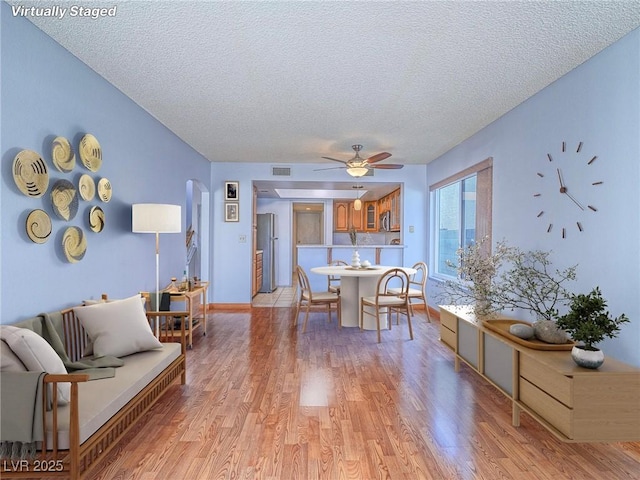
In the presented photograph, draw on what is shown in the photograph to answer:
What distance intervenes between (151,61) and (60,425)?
236 cm

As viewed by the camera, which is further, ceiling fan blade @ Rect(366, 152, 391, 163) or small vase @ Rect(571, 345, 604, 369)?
ceiling fan blade @ Rect(366, 152, 391, 163)

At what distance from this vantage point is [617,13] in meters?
2.12

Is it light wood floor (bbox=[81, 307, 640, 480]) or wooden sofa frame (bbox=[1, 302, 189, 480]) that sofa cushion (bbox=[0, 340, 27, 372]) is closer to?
wooden sofa frame (bbox=[1, 302, 189, 480])

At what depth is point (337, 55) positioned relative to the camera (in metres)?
2.59

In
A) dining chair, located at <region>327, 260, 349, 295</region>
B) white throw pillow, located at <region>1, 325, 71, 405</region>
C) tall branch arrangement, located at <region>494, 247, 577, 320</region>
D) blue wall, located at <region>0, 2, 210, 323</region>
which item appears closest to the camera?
white throw pillow, located at <region>1, 325, 71, 405</region>

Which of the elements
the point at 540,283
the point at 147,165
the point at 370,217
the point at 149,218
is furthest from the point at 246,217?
the point at 540,283

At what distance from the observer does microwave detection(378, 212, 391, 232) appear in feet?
26.8

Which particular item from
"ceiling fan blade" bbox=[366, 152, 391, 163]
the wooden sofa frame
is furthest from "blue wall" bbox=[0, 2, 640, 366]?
"ceiling fan blade" bbox=[366, 152, 391, 163]

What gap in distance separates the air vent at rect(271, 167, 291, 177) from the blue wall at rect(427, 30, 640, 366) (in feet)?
11.9

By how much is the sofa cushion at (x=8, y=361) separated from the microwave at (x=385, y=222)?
7030 mm

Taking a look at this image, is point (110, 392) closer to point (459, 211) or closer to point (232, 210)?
point (232, 210)

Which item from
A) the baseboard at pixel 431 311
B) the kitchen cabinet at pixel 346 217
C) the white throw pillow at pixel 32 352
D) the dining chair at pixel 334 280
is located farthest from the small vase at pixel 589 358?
the kitchen cabinet at pixel 346 217

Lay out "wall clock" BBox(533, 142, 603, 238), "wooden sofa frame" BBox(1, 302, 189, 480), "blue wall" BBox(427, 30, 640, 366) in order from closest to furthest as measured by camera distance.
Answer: "wooden sofa frame" BBox(1, 302, 189, 480) < "blue wall" BBox(427, 30, 640, 366) < "wall clock" BBox(533, 142, 603, 238)

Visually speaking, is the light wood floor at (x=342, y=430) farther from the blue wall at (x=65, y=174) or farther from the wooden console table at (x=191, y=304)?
the blue wall at (x=65, y=174)
